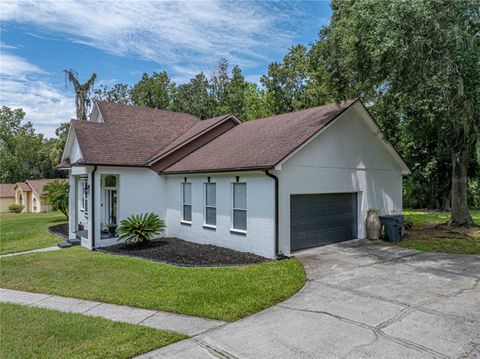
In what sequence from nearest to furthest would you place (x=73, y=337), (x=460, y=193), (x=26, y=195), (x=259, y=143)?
1. (x=73, y=337)
2. (x=259, y=143)
3. (x=460, y=193)
4. (x=26, y=195)

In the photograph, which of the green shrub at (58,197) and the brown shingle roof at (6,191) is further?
the brown shingle roof at (6,191)

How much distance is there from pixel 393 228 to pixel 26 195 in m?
47.5

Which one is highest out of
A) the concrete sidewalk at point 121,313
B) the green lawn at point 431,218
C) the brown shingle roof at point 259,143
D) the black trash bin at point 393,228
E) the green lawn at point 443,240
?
the brown shingle roof at point 259,143

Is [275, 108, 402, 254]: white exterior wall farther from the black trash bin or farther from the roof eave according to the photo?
the black trash bin

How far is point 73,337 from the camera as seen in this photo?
4.98 m

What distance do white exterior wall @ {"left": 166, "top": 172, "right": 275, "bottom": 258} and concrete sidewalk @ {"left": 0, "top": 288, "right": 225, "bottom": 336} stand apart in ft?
15.2

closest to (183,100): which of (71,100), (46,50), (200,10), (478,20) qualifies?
(71,100)

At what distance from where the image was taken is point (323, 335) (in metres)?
4.94

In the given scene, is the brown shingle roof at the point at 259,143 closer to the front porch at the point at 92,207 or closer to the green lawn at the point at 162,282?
the front porch at the point at 92,207

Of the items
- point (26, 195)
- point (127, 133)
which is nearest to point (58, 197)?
point (127, 133)

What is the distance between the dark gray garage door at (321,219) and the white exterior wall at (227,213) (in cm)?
118

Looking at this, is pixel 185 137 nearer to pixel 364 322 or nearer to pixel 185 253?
pixel 185 253

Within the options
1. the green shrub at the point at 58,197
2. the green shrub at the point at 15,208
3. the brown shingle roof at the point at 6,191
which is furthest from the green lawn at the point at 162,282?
the brown shingle roof at the point at 6,191

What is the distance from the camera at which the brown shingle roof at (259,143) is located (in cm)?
1037
